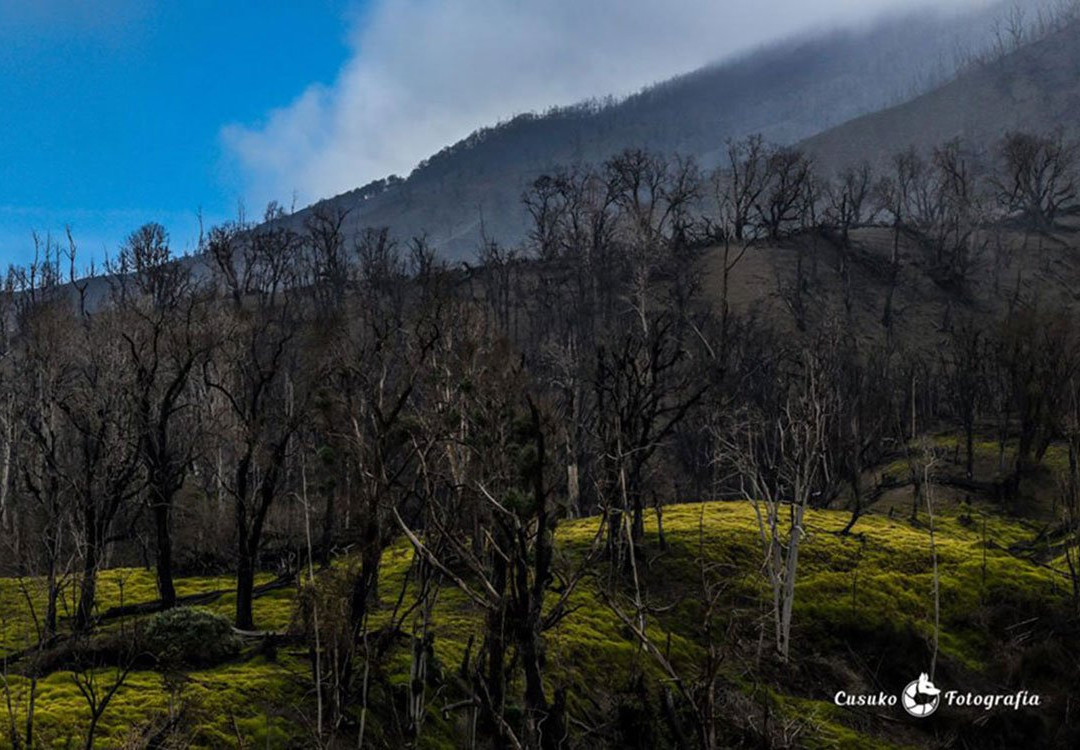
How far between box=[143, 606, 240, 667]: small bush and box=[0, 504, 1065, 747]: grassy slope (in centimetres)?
58

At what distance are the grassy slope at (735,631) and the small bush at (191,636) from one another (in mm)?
584

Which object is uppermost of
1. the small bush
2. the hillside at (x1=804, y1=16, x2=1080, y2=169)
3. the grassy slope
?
the hillside at (x1=804, y1=16, x2=1080, y2=169)

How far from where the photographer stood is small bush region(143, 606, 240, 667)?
1802 cm

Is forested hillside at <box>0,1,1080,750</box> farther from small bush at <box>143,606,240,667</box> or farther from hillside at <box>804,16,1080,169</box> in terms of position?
hillside at <box>804,16,1080,169</box>

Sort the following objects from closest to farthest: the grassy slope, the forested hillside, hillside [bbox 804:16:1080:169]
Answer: the forested hillside, the grassy slope, hillside [bbox 804:16:1080:169]

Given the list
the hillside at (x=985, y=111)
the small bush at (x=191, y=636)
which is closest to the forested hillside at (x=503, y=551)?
the small bush at (x=191, y=636)

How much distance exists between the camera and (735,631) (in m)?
15.6

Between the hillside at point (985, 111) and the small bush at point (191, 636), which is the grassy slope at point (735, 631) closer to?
the small bush at point (191, 636)

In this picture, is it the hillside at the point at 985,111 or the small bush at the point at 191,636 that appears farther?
the hillside at the point at 985,111

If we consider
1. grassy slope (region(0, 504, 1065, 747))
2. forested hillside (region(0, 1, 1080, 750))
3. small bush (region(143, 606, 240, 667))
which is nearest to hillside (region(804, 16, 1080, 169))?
forested hillside (region(0, 1, 1080, 750))

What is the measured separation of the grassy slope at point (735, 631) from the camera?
53.5ft

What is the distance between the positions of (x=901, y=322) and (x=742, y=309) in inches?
633

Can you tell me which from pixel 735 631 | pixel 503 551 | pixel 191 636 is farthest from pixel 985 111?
pixel 191 636

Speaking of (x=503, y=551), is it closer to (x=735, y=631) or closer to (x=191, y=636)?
(x=735, y=631)
